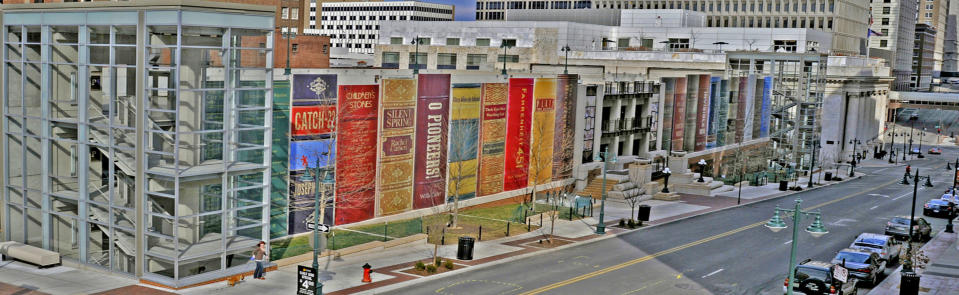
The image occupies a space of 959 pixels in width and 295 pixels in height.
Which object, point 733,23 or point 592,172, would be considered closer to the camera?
point 592,172

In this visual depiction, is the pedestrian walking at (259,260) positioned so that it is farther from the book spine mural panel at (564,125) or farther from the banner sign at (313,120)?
the book spine mural panel at (564,125)

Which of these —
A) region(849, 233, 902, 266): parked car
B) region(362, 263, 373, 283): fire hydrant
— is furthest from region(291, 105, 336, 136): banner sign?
region(849, 233, 902, 266): parked car

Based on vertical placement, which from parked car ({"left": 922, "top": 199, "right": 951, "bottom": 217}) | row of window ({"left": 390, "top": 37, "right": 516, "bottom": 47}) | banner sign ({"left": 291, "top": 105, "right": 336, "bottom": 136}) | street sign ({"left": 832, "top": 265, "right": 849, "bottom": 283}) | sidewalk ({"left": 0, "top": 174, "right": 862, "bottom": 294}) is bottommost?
sidewalk ({"left": 0, "top": 174, "right": 862, "bottom": 294})

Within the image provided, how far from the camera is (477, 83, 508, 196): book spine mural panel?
64.5 m

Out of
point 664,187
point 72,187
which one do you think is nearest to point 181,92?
point 72,187

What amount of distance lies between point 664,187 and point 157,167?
47677mm

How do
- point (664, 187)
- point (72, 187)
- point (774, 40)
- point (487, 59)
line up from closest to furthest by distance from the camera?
point (72, 187), point (664, 187), point (487, 59), point (774, 40)

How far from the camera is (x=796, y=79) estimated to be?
11800 centimetres

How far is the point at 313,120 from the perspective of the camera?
1953 inches

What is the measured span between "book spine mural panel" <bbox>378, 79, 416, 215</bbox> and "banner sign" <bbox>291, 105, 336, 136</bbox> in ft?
14.8

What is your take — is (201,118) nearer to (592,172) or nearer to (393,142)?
(393,142)

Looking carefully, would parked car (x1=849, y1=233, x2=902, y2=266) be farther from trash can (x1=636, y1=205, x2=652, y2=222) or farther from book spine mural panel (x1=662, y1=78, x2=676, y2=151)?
book spine mural panel (x1=662, y1=78, x2=676, y2=151)

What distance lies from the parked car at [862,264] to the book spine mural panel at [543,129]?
81.6ft

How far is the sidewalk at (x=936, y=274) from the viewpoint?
45094mm
